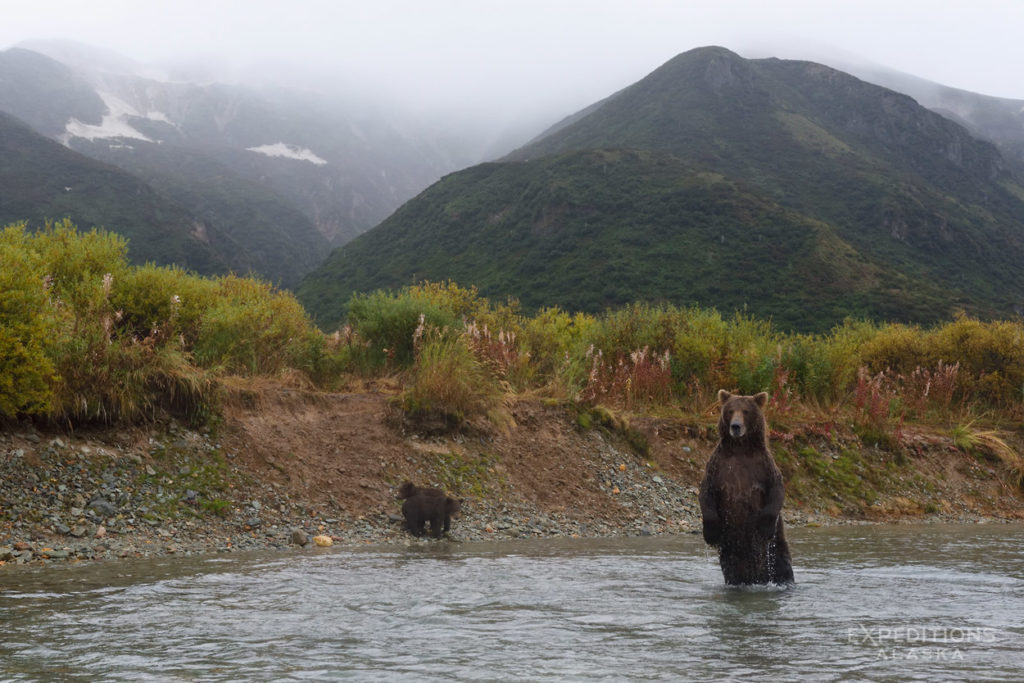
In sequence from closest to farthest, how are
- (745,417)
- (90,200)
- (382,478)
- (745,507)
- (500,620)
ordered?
(500,620)
(745,507)
(745,417)
(382,478)
(90,200)

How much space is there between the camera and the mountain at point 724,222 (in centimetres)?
6081

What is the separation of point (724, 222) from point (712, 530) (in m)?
67.0

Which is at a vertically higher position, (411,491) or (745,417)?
(745,417)

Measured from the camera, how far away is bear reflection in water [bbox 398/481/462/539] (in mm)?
11055

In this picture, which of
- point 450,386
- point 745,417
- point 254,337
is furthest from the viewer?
point 254,337

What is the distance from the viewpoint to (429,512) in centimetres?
1104

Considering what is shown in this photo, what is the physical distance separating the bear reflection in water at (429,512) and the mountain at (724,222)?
4656 centimetres

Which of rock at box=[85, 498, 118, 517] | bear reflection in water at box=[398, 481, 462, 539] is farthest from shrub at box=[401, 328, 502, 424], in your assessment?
rock at box=[85, 498, 118, 517]

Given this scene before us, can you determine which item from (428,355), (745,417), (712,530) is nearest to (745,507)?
(712,530)

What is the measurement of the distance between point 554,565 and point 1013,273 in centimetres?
8299

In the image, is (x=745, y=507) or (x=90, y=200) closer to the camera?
(x=745, y=507)

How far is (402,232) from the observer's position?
8569cm

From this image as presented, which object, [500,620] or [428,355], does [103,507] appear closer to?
[500,620]

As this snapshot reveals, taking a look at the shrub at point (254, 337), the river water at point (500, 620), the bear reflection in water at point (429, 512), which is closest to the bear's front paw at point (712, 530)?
the river water at point (500, 620)
